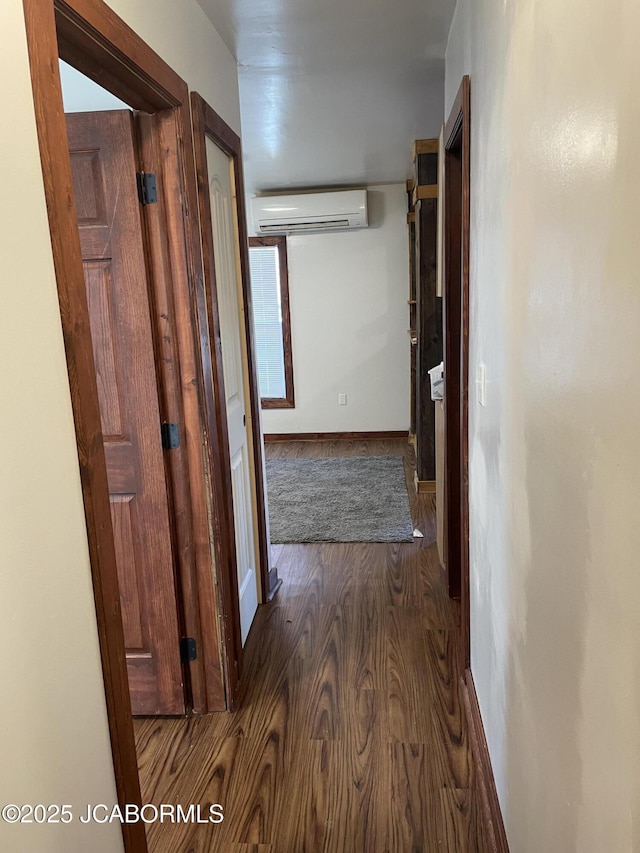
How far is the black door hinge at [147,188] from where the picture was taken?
1899 millimetres

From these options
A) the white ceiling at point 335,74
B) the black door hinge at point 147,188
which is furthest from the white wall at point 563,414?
the black door hinge at point 147,188

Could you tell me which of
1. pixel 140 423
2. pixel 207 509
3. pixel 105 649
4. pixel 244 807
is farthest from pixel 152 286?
pixel 244 807

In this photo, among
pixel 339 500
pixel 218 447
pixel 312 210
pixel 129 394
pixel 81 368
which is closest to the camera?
pixel 81 368

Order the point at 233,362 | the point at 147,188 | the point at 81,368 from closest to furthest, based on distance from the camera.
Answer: the point at 81,368, the point at 147,188, the point at 233,362

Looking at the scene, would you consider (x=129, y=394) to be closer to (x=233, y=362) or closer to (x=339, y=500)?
(x=233, y=362)

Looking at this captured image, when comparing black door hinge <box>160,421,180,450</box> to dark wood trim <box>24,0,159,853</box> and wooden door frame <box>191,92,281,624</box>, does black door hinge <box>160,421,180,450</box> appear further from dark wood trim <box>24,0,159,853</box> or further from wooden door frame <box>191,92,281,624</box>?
dark wood trim <box>24,0,159,853</box>

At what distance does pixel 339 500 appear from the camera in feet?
14.6

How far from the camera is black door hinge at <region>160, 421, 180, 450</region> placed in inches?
80.4

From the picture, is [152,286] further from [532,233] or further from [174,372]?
[532,233]

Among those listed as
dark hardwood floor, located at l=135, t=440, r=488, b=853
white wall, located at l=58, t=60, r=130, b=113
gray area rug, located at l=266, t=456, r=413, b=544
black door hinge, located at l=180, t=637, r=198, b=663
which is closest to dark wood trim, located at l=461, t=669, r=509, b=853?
dark hardwood floor, located at l=135, t=440, r=488, b=853

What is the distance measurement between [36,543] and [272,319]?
5.32 meters

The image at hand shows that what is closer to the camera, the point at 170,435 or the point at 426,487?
the point at 170,435

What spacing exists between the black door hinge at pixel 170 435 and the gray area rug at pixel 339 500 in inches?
72.6

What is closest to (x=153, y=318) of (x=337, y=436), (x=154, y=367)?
(x=154, y=367)
